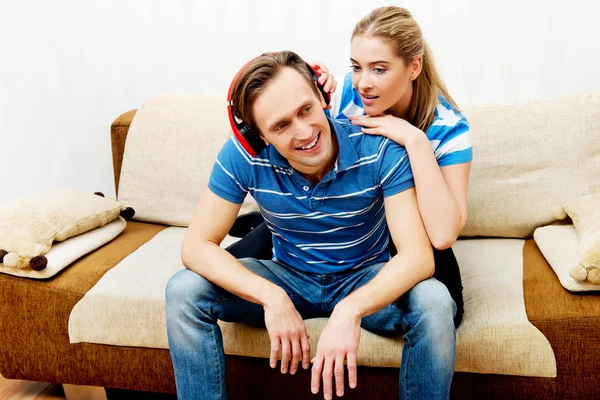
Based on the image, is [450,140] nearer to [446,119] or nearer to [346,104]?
[446,119]

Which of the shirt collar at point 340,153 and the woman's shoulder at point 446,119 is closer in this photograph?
the shirt collar at point 340,153

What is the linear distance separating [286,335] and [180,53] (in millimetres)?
1507

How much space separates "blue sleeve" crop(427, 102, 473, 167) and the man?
0.14 meters

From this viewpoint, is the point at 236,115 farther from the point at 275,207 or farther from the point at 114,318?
the point at 114,318

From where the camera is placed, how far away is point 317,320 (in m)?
1.68

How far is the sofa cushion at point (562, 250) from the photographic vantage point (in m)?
1.68

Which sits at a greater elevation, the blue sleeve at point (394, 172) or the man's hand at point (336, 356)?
the blue sleeve at point (394, 172)

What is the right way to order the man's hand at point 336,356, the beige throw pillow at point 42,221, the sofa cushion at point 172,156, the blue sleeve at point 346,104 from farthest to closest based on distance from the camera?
the sofa cushion at point 172,156 → the beige throw pillow at point 42,221 → the blue sleeve at point 346,104 → the man's hand at point 336,356

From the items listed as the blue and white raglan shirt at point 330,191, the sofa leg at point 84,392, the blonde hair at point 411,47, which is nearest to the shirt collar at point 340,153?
the blue and white raglan shirt at point 330,191

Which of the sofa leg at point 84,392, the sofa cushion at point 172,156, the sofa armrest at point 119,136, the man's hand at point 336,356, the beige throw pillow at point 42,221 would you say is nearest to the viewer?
the man's hand at point 336,356

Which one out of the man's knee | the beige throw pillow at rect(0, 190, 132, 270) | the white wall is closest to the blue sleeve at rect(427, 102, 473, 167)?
the man's knee

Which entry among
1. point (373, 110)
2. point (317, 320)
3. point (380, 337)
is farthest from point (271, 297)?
point (373, 110)

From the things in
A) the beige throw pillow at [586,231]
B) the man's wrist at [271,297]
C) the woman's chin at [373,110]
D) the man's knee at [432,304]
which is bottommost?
the man's wrist at [271,297]

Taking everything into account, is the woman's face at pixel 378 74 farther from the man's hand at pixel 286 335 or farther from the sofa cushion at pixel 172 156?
the sofa cushion at pixel 172 156
